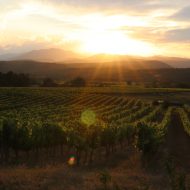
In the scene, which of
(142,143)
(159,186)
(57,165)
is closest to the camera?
(159,186)

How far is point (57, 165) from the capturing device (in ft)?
100

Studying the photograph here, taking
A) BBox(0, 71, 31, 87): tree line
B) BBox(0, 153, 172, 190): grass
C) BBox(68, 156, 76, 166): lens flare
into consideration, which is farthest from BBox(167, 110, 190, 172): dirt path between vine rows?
BBox(0, 71, 31, 87): tree line

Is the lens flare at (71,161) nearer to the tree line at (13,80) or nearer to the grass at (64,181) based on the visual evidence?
the grass at (64,181)

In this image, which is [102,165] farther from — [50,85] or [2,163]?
[50,85]

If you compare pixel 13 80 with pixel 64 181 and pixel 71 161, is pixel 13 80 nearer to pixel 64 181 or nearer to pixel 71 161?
pixel 71 161

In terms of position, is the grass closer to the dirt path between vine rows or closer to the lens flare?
the lens flare

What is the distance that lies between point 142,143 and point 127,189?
1124 cm

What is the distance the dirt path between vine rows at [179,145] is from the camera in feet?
113

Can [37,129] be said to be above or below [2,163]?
above

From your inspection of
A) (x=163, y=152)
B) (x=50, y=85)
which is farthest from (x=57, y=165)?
(x=50, y=85)

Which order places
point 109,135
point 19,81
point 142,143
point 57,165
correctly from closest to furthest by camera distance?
point 57,165 < point 142,143 < point 109,135 < point 19,81

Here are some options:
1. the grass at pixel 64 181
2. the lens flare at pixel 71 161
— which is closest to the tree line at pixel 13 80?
the lens flare at pixel 71 161

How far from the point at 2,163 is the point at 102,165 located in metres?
9.05

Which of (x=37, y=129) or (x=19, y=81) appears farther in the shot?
(x=19, y=81)
